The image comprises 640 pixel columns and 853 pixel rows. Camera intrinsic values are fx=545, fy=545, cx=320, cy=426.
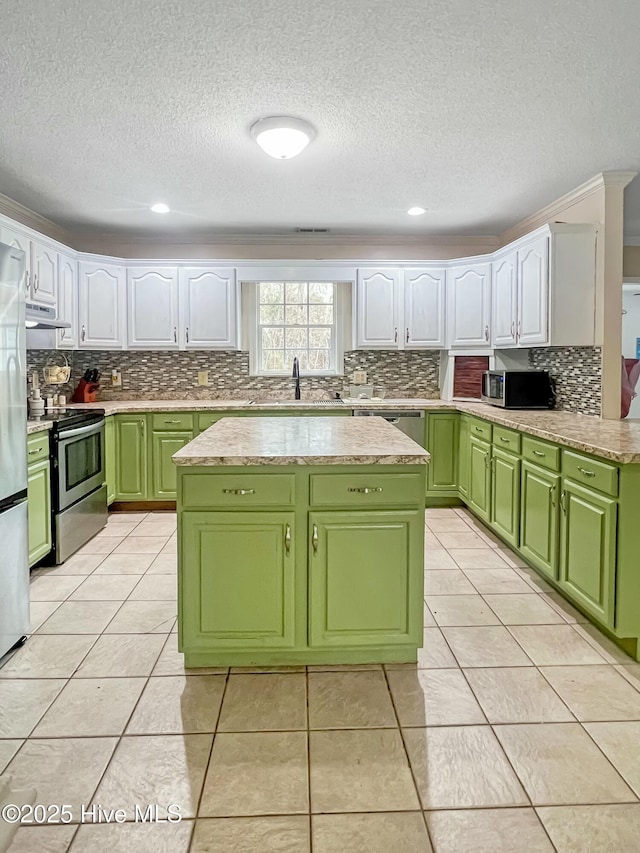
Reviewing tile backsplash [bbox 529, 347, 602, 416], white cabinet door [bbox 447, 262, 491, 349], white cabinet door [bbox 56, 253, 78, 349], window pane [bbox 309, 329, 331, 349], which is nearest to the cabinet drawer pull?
tile backsplash [bbox 529, 347, 602, 416]

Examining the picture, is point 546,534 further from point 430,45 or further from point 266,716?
point 430,45

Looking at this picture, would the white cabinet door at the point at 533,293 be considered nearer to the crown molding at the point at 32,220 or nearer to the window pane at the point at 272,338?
the window pane at the point at 272,338

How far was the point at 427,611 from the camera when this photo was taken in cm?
277

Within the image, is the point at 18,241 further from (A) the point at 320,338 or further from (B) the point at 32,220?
(A) the point at 320,338

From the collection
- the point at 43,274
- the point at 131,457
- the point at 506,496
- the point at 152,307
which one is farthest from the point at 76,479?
the point at 506,496

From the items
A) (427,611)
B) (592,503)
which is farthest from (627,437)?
(427,611)

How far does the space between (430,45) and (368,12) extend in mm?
326

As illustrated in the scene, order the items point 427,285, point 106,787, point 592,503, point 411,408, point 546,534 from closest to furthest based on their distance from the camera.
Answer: point 106,787 → point 592,503 → point 546,534 → point 411,408 → point 427,285

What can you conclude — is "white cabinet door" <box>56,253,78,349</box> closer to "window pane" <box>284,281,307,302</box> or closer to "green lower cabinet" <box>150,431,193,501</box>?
"green lower cabinet" <box>150,431,193,501</box>

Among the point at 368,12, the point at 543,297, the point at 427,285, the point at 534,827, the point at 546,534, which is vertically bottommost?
the point at 534,827

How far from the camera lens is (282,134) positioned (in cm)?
282

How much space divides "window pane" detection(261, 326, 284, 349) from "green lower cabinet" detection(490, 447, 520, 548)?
2.54 meters

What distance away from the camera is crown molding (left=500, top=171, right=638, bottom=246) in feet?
11.4

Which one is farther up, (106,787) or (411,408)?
(411,408)
